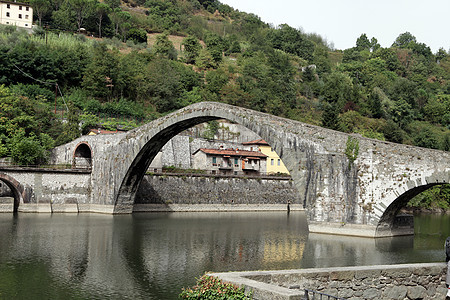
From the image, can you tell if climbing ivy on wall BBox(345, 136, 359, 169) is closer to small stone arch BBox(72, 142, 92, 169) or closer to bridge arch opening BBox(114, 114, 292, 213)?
bridge arch opening BBox(114, 114, 292, 213)

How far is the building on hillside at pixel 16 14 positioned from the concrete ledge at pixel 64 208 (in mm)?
44936

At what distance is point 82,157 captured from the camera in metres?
41.4

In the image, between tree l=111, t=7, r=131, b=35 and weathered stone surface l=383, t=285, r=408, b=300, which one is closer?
weathered stone surface l=383, t=285, r=408, b=300

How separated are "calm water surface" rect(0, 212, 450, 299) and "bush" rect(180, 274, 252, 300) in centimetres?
564

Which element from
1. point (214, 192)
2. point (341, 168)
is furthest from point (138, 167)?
point (341, 168)

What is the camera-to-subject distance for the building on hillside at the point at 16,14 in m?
71.9

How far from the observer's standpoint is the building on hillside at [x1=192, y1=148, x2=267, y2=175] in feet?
168

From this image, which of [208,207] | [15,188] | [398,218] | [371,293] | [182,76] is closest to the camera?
[371,293]

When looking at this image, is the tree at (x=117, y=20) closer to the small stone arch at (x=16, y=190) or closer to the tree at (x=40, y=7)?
the tree at (x=40, y=7)

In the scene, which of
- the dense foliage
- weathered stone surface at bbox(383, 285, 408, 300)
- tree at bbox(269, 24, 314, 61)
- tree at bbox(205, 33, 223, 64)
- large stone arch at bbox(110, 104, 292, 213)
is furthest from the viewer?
tree at bbox(269, 24, 314, 61)

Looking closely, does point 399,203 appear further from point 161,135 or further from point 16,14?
point 16,14

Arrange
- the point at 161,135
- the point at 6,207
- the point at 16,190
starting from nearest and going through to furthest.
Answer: the point at 6,207
the point at 16,190
the point at 161,135

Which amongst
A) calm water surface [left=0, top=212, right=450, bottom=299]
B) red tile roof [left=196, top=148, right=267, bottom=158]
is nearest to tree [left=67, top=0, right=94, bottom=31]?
red tile roof [left=196, top=148, right=267, bottom=158]

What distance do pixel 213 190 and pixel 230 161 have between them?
9027 mm
